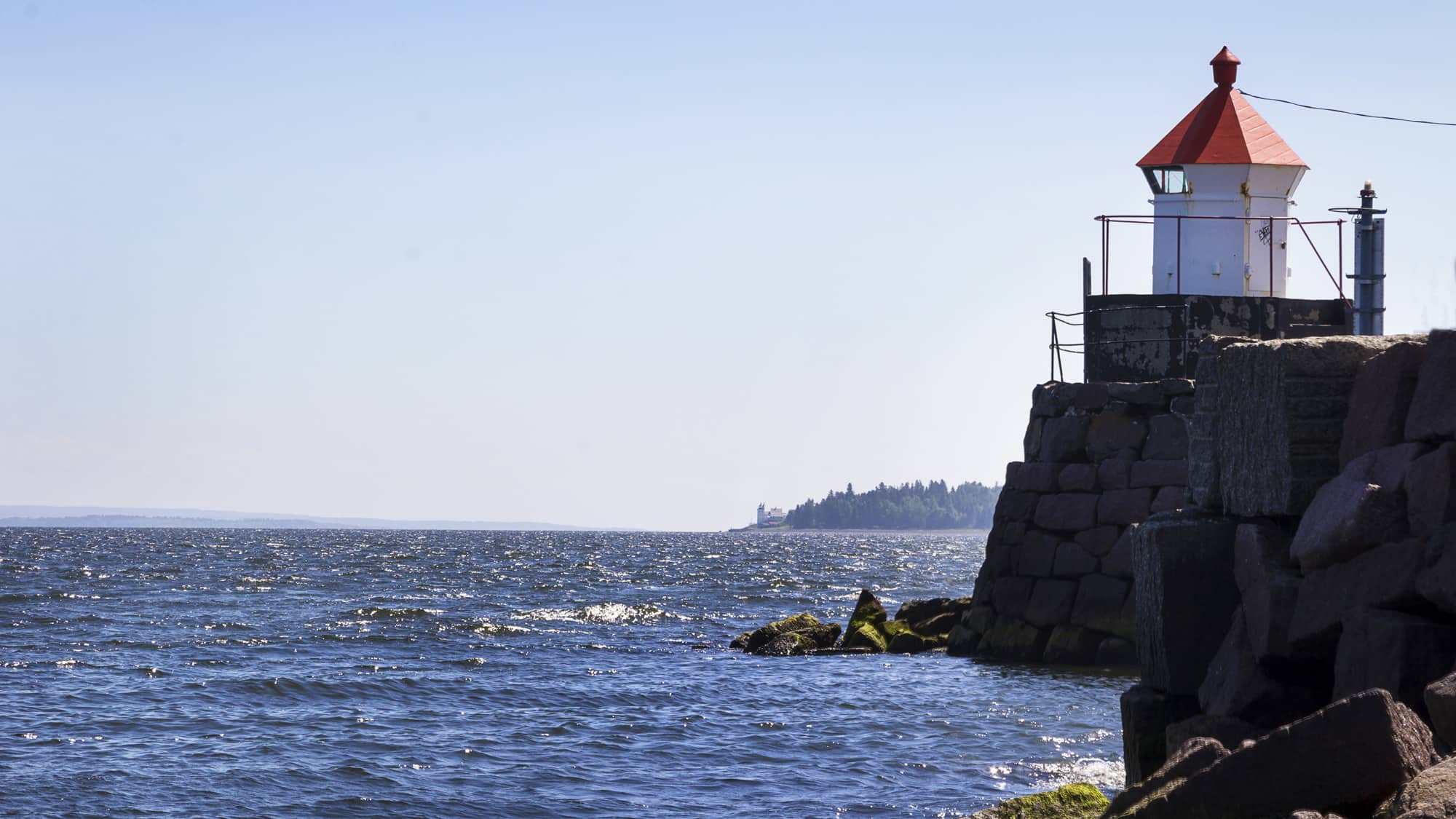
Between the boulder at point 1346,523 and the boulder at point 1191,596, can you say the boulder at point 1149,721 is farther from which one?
the boulder at point 1346,523

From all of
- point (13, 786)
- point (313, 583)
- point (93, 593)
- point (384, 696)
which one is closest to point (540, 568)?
point (313, 583)

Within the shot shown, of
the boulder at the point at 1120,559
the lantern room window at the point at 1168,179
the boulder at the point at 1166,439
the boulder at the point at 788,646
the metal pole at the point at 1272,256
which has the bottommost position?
the boulder at the point at 788,646

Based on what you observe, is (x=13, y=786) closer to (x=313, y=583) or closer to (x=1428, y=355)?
(x=1428, y=355)

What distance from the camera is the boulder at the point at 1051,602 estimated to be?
19406mm

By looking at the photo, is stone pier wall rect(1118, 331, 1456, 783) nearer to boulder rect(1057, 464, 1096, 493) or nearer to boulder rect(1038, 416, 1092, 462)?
boulder rect(1057, 464, 1096, 493)

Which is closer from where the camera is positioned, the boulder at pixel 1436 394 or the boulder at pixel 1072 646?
the boulder at pixel 1436 394

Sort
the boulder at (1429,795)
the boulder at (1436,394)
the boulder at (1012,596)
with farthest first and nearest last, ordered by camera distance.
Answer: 1. the boulder at (1012,596)
2. the boulder at (1436,394)
3. the boulder at (1429,795)

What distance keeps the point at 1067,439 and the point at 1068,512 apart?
105 cm

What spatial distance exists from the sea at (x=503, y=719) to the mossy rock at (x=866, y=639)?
2.33 feet

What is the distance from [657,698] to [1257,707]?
459 inches

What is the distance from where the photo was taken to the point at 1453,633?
6.06 metres

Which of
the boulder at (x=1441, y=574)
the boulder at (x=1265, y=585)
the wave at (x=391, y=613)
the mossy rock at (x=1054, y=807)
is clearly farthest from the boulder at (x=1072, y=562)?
the wave at (x=391, y=613)

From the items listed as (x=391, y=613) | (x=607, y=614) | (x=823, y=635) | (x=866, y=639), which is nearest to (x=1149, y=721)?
(x=866, y=639)

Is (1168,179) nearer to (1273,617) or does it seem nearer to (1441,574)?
(1273,617)
